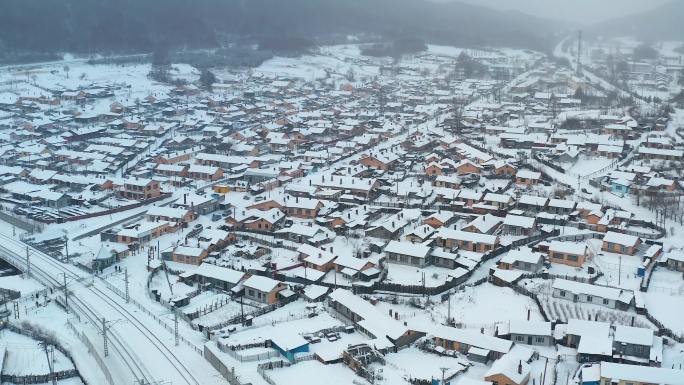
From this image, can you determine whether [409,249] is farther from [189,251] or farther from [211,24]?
[211,24]

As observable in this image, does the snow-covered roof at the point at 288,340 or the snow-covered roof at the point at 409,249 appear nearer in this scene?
the snow-covered roof at the point at 288,340

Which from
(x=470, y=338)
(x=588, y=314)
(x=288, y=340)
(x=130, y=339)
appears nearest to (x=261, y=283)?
(x=288, y=340)

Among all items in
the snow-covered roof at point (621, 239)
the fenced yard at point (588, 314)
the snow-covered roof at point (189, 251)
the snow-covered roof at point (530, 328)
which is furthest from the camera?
the snow-covered roof at point (621, 239)

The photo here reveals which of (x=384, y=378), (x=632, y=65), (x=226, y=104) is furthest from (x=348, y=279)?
(x=632, y=65)

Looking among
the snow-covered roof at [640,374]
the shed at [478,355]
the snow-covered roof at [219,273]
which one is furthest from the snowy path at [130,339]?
the snow-covered roof at [640,374]

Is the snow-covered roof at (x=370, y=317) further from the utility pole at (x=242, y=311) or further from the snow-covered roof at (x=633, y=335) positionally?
the snow-covered roof at (x=633, y=335)

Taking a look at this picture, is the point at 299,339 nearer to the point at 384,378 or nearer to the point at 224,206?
the point at 384,378

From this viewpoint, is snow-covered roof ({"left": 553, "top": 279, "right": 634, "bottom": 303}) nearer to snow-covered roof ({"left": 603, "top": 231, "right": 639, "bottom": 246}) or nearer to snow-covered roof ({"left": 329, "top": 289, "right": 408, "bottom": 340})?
snow-covered roof ({"left": 603, "top": 231, "right": 639, "bottom": 246})
